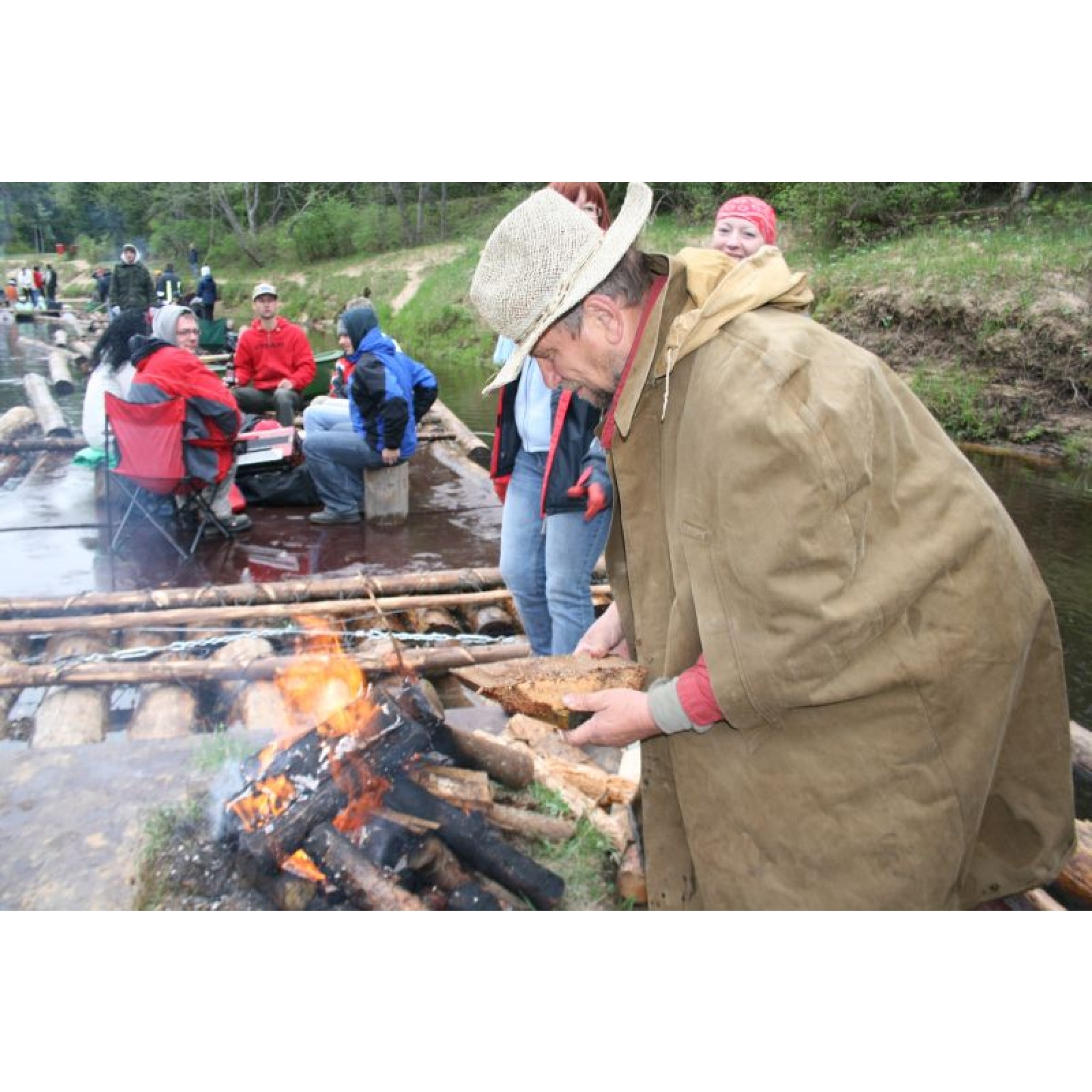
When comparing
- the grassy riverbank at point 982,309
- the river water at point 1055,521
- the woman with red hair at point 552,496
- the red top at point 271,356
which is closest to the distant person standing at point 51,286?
the river water at point 1055,521

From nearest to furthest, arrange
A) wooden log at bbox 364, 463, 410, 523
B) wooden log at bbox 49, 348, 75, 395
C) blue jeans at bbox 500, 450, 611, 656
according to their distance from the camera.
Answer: blue jeans at bbox 500, 450, 611, 656 < wooden log at bbox 364, 463, 410, 523 < wooden log at bbox 49, 348, 75, 395

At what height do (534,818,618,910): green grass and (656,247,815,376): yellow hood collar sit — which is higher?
(656,247,815,376): yellow hood collar

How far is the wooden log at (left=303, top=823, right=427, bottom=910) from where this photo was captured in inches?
106

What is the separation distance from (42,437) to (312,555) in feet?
18.4

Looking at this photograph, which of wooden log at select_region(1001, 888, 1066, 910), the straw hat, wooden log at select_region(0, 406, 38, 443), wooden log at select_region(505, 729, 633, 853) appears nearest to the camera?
the straw hat

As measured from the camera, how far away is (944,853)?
205cm

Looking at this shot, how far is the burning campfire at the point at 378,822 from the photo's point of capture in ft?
9.06

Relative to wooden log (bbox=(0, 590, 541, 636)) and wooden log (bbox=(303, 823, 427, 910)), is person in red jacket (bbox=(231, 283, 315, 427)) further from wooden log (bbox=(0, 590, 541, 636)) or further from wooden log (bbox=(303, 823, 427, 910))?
wooden log (bbox=(303, 823, 427, 910))

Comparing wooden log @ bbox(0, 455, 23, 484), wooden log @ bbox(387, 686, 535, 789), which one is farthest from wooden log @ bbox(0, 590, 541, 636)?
wooden log @ bbox(0, 455, 23, 484)

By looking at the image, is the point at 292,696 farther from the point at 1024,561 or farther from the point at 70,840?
the point at 1024,561

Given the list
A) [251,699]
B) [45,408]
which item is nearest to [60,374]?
[45,408]

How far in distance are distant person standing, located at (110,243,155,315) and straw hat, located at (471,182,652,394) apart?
43.6ft

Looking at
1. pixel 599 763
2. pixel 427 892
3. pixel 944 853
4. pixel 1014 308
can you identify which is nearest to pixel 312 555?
pixel 599 763

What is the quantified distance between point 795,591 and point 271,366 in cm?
861
